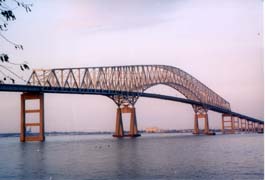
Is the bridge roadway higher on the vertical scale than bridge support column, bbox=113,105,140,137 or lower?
higher

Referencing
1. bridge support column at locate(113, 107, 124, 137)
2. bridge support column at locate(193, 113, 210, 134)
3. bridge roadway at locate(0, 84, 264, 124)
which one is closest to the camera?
bridge roadway at locate(0, 84, 264, 124)

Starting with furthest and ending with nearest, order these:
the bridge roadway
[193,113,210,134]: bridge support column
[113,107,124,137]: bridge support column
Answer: [193,113,210,134]: bridge support column
[113,107,124,137]: bridge support column
the bridge roadway

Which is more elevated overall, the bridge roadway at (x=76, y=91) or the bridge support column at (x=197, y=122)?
the bridge roadway at (x=76, y=91)

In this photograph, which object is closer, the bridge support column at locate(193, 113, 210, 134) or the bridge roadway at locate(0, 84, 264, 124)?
the bridge roadway at locate(0, 84, 264, 124)

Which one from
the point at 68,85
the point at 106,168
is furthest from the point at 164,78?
the point at 106,168

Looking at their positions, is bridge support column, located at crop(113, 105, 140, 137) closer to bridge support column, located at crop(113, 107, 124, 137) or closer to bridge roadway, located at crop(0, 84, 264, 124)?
bridge support column, located at crop(113, 107, 124, 137)

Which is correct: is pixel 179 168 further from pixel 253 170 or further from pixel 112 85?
pixel 112 85

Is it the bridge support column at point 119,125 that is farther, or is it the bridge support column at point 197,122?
the bridge support column at point 197,122

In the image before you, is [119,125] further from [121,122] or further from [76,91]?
[76,91]

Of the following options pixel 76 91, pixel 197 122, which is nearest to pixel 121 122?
pixel 76 91

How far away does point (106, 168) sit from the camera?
28703mm

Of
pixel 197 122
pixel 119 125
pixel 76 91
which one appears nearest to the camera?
pixel 76 91

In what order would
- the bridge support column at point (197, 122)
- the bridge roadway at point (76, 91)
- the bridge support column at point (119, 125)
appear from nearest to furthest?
the bridge roadway at point (76, 91)
the bridge support column at point (119, 125)
the bridge support column at point (197, 122)

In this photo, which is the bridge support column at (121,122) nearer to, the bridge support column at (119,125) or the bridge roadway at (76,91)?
the bridge support column at (119,125)
